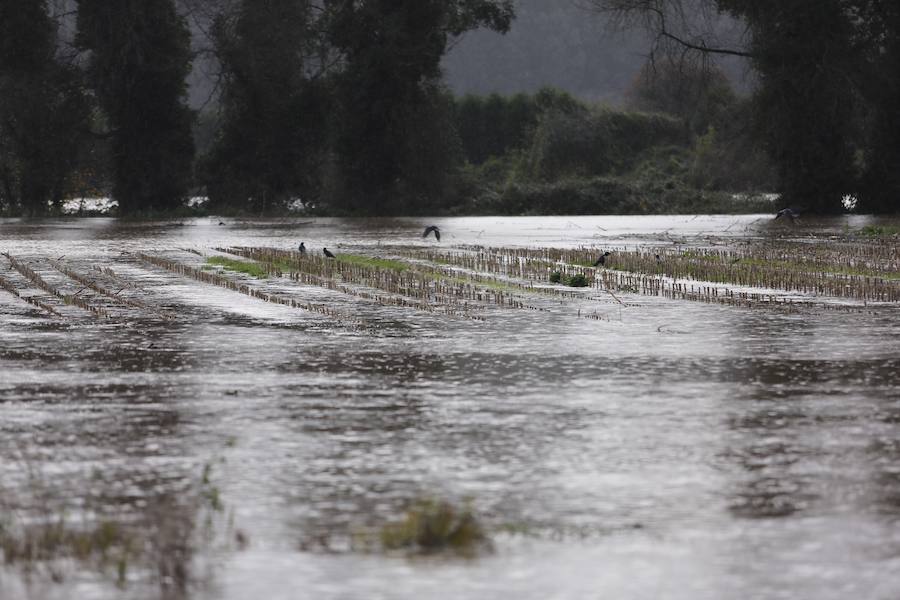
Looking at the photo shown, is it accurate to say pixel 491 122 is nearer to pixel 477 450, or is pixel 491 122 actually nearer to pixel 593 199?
pixel 593 199

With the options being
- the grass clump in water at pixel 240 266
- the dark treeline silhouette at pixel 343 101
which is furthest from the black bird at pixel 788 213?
the grass clump in water at pixel 240 266

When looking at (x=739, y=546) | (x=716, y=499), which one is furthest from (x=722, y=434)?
(x=739, y=546)

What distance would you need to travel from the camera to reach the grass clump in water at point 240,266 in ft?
60.9

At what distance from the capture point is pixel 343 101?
148ft

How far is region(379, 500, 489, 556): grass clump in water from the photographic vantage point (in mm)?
4840

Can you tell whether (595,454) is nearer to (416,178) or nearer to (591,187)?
(416,178)

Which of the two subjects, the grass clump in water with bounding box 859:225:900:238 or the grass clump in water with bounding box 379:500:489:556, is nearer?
the grass clump in water with bounding box 379:500:489:556

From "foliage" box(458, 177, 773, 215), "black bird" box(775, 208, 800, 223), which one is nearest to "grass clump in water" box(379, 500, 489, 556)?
"black bird" box(775, 208, 800, 223)

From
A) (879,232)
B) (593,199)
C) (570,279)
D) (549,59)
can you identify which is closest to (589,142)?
(593,199)

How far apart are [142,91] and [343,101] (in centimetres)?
565

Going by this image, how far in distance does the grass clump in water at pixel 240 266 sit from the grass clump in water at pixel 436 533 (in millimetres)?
13148

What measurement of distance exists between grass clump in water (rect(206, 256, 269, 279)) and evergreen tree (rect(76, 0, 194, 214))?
23004 millimetres

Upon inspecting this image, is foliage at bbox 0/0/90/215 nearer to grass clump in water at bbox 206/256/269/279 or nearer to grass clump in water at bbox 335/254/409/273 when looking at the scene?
grass clump in water at bbox 206/256/269/279

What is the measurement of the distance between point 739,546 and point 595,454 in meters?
1.58
